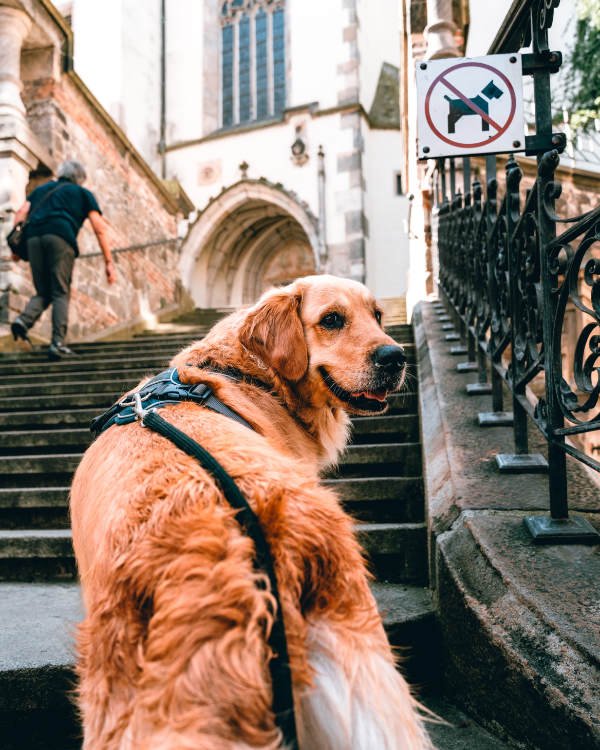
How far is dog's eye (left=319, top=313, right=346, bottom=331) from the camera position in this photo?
228cm

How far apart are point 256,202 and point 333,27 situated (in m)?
5.77

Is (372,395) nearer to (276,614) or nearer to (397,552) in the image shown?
(397,552)

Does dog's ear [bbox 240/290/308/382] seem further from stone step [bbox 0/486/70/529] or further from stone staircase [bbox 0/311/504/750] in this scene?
stone step [bbox 0/486/70/529]

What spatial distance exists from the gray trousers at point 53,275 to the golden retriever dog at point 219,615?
19.2ft

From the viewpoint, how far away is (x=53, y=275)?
6633 millimetres

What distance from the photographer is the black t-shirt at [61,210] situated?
21.8 ft

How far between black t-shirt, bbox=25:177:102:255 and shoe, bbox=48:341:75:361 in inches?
43.9

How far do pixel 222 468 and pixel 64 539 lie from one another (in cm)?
211

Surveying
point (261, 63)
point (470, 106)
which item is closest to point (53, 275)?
point (470, 106)

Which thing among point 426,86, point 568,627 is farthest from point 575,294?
point 426,86

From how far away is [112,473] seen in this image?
117 cm

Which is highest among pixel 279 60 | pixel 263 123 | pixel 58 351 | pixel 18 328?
pixel 279 60

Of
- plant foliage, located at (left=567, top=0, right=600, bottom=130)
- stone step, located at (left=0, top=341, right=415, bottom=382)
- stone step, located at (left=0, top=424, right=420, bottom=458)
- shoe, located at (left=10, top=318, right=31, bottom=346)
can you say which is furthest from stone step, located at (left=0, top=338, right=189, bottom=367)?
plant foliage, located at (left=567, top=0, right=600, bottom=130)

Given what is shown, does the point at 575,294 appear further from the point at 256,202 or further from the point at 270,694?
the point at 256,202
